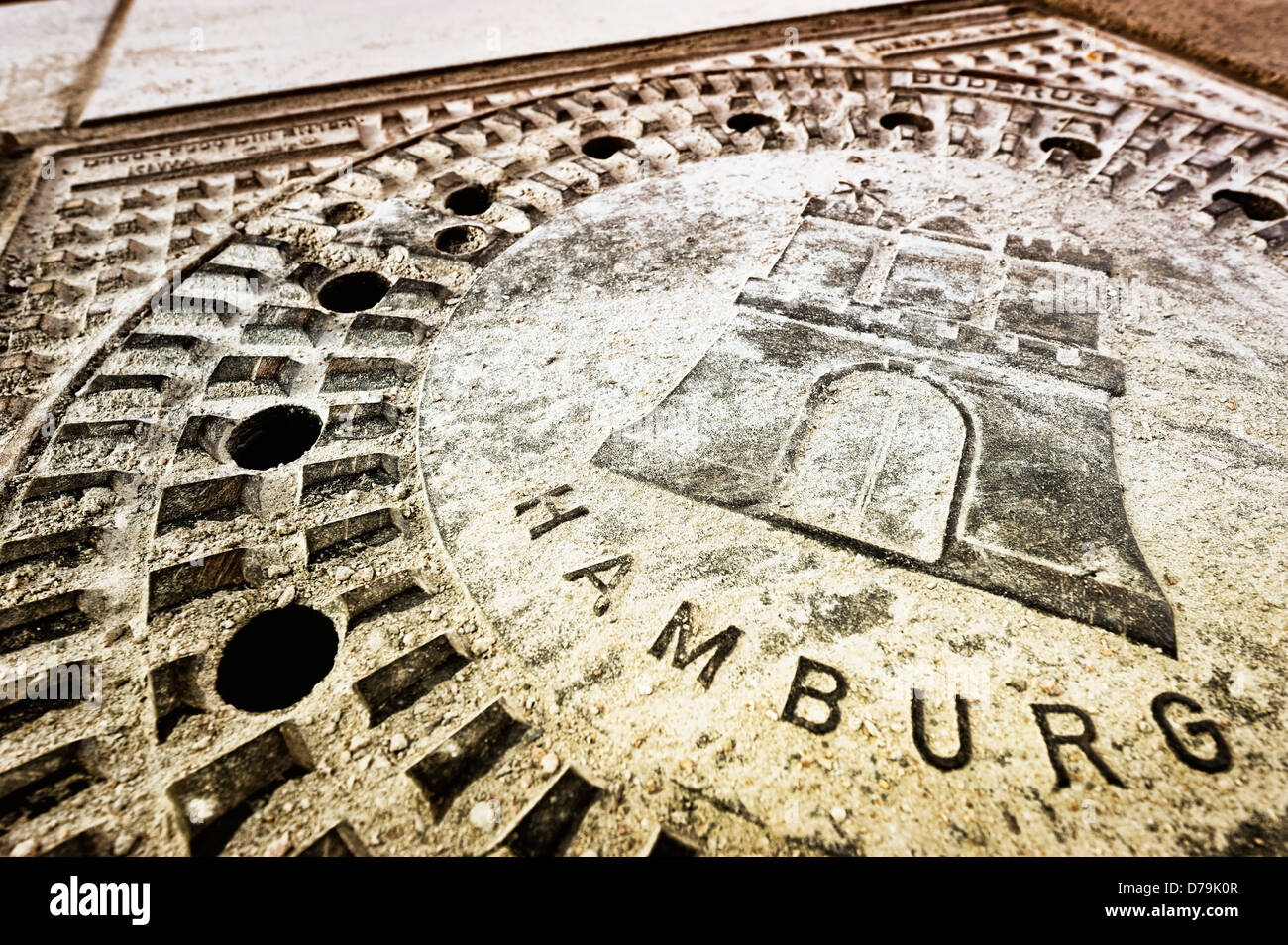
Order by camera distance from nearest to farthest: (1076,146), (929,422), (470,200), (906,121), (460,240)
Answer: (929,422) < (460,240) < (470,200) < (1076,146) < (906,121)

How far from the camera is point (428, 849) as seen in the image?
1734 mm

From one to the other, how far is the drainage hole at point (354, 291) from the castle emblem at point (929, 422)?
66.9 inches

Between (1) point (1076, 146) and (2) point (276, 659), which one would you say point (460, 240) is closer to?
(2) point (276, 659)

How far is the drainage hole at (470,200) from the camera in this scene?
12.9 feet

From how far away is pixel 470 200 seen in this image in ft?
13.1

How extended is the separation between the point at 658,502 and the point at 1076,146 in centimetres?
388

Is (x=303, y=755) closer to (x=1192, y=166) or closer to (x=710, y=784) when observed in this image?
(x=710, y=784)

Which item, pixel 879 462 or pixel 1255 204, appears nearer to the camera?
pixel 879 462

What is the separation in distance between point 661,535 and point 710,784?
0.81 m

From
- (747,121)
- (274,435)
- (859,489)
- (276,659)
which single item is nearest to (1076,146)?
(747,121)

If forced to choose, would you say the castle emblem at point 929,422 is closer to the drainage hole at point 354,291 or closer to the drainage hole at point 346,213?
the drainage hole at point 354,291

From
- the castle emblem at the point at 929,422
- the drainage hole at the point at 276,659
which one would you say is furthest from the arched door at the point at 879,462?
the drainage hole at the point at 276,659

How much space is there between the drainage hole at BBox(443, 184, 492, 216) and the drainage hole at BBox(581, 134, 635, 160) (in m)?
0.76

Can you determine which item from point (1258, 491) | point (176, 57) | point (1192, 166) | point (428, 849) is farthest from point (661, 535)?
point (176, 57)
